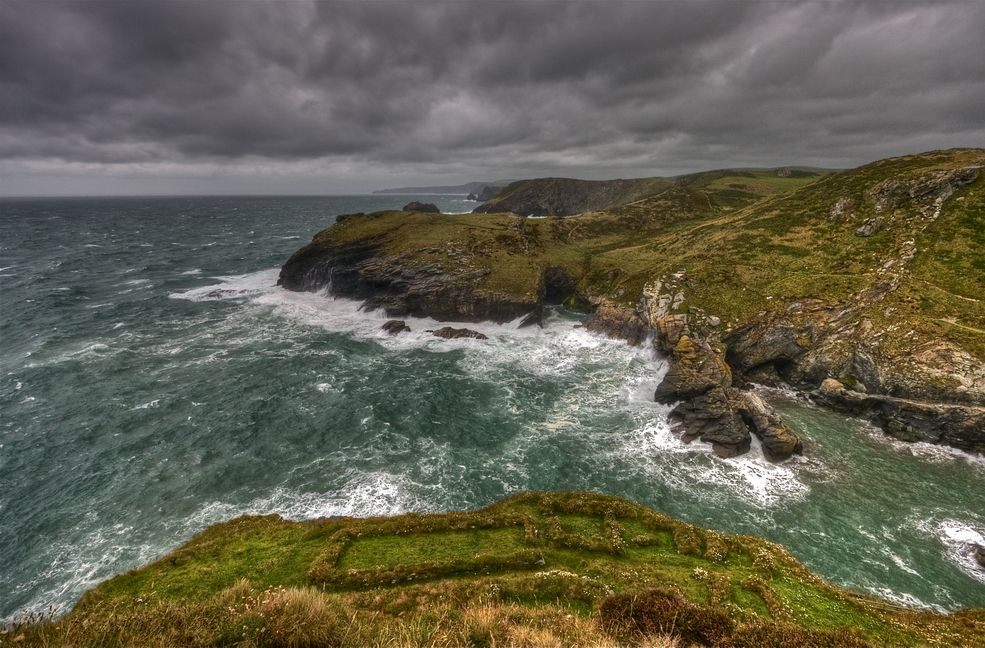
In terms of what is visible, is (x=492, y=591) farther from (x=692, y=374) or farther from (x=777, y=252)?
(x=777, y=252)

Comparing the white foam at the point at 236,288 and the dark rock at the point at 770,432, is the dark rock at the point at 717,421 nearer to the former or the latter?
the dark rock at the point at 770,432

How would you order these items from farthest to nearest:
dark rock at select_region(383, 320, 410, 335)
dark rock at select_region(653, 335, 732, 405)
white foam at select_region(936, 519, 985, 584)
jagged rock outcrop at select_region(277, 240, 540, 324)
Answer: jagged rock outcrop at select_region(277, 240, 540, 324), dark rock at select_region(383, 320, 410, 335), dark rock at select_region(653, 335, 732, 405), white foam at select_region(936, 519, 985, 584)

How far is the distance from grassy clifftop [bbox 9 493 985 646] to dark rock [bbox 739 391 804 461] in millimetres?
14450

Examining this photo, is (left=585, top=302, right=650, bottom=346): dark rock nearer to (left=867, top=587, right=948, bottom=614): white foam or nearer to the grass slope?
the grass slope

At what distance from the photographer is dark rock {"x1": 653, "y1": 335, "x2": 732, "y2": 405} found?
132 ft

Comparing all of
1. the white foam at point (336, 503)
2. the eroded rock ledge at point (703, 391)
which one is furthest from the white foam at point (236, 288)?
the eroded rock ledge at point (703, 391)

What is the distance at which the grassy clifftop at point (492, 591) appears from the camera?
9.70 meters

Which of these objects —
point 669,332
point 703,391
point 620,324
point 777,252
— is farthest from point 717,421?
point 777,252

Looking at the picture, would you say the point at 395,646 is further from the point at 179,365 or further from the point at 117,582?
the point at 179,365

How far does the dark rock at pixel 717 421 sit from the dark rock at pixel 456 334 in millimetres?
31703

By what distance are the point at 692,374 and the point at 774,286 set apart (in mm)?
23815

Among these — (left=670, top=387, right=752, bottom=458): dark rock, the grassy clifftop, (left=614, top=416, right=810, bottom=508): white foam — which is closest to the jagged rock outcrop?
(left=670, top=387, right=752, bottom=458): dark rock

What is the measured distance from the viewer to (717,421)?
37031 mm

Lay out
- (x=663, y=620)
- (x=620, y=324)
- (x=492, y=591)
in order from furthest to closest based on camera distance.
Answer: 1. (x=620, y=324)
2. (x=492, y=591)
3. (x=663, y=620)
